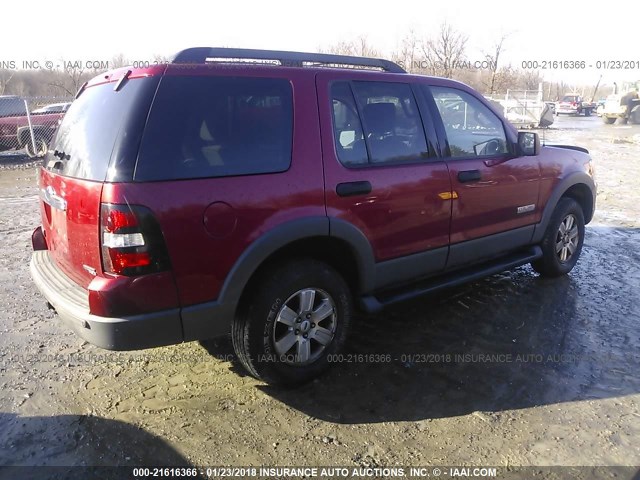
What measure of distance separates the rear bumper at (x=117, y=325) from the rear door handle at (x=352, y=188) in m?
1.22

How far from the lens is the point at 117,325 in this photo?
8.20 ft

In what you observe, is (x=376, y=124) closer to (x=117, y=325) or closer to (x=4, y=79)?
(x=117, y=325)

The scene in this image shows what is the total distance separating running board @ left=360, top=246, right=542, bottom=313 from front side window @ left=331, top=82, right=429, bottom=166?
0.96 meters

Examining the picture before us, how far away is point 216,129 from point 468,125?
2.30 meters

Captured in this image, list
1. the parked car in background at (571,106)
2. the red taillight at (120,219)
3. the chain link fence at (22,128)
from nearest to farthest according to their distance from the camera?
the red taillight at (120,219) < the chain link fence at (22,128) < the parked car in background at (571,106)

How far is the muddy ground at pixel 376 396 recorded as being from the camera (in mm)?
2656

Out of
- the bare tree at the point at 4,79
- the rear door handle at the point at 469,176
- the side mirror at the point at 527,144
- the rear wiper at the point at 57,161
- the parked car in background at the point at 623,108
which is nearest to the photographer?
the rear wiper at the point at 57,161

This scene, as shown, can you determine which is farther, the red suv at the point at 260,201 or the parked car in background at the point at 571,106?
the parked car in background at the point at 571,106

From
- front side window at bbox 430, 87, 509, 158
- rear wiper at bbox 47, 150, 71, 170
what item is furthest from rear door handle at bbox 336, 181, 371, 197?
rear wiper at bbox 47, 150, 71, 170

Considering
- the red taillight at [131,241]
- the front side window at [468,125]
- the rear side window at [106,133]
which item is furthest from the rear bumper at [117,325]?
the front side window at [468,125]

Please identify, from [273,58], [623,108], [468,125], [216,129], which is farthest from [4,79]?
[623,108]

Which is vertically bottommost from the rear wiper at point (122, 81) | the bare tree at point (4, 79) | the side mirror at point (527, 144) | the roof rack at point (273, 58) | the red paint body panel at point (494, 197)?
the red paint body panel at point (494, 197)

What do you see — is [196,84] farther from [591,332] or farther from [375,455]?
[591,332]

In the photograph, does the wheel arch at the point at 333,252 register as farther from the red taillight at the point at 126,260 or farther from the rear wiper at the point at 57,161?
the rear wiper at the point at 57,161
